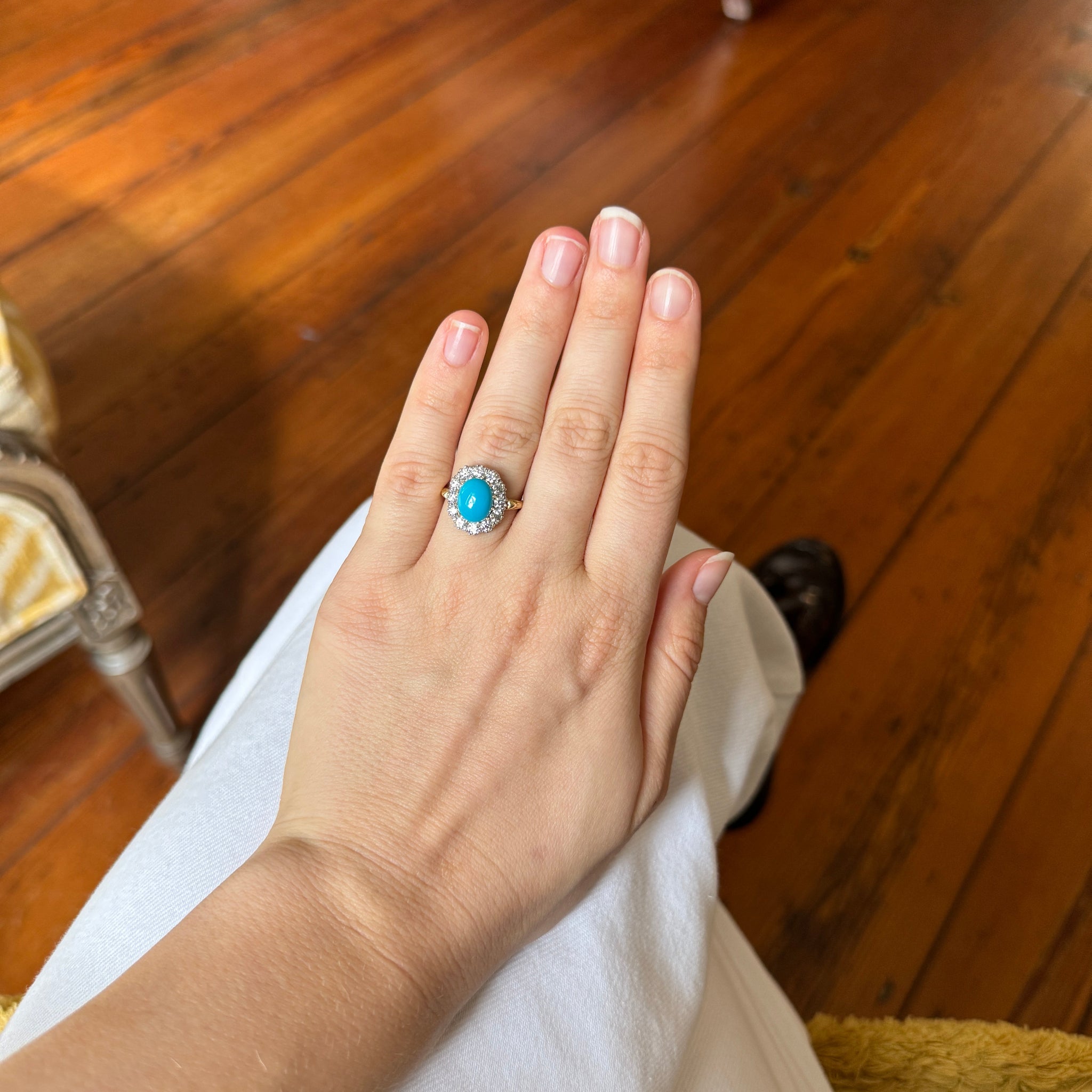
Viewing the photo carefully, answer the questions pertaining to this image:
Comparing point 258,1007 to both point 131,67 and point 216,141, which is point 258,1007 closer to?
point 216,141

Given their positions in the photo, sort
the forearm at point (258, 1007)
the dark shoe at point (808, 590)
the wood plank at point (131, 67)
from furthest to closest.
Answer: the wood plank at point (131, 67) < the dark shoe at point (808, 590) < the forearm at point (258, 1007)

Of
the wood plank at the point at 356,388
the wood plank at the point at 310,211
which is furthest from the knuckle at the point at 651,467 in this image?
the wood plank at the point at 310,211

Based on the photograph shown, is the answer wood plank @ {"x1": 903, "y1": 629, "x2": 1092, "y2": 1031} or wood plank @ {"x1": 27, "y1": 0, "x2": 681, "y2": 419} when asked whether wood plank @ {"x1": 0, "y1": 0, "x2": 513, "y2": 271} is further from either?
wood plank @ {"x1": 903, "y1": 629, "x2": 1092, "y2": 1031}

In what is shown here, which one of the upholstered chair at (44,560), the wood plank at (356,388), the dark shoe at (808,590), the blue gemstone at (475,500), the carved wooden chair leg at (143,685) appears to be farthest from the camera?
the wood plank at (356,388)

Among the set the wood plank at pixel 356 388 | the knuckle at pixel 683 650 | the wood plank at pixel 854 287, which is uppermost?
the knuckle at pixel 683 650

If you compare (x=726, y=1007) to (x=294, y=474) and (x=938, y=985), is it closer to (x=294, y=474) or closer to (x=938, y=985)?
(x=938, y=985)

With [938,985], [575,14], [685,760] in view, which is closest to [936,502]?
[938,985]

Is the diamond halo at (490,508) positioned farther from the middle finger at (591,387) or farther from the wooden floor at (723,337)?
the wooden floor at (723,337)
